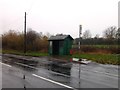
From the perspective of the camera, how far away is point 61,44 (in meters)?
31.8

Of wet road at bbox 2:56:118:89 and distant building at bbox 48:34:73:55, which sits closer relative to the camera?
wet road at bbox 2:56:118:89

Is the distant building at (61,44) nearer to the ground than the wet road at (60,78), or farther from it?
farther from it

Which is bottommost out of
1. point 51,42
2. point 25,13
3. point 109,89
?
point 109,89

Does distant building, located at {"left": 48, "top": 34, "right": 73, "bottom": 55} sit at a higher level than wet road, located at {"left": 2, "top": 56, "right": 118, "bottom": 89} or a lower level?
higher

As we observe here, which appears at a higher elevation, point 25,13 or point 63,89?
point 25,13

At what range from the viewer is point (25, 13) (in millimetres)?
38906

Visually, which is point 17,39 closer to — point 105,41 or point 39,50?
point 39,50

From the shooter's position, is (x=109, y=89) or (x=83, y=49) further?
(x=83, y=49)

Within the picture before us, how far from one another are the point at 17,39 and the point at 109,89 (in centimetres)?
4423

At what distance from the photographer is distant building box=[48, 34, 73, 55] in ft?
104

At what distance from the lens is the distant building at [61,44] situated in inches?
1244

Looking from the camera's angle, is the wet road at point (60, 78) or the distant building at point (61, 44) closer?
the wet road at point (60, 78)

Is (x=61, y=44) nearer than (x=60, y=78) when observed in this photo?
No

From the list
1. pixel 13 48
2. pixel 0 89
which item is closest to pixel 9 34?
pixel 13 48
